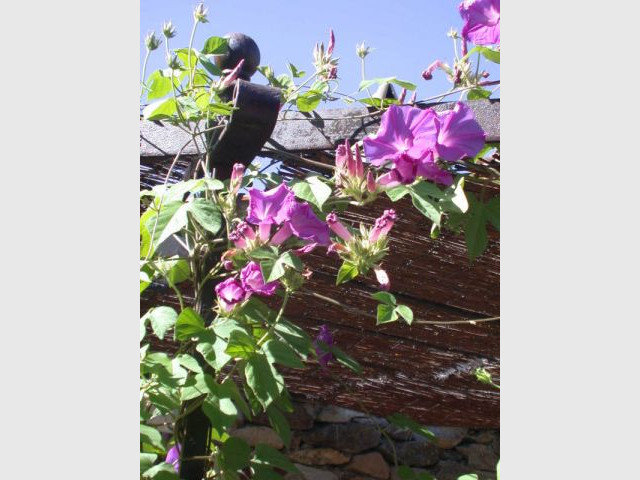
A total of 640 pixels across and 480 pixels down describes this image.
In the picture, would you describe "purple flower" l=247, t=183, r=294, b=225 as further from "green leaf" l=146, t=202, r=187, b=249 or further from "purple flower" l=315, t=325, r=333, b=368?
"purple flower" l=315, t=325, r=333, b=368

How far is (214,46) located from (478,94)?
1.49 feet

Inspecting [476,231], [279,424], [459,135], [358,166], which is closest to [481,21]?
[459,135]

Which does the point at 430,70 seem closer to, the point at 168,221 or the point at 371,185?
the point at 371,185

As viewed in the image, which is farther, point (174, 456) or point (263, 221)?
point (174, 456)

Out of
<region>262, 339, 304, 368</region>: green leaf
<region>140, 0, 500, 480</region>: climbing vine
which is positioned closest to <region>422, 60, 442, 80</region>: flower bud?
<region>140, 0, 500, 480</region>: climbing vine

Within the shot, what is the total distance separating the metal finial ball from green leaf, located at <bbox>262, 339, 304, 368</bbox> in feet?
1.68

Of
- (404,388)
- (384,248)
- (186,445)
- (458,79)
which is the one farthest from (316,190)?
(404,388)

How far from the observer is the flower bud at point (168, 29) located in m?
1.37

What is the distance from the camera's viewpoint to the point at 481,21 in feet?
A: 3.67

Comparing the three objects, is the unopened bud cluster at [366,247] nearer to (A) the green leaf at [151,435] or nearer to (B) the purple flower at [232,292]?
(B) the purple flower at [232,292]

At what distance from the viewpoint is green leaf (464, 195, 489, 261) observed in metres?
1.34

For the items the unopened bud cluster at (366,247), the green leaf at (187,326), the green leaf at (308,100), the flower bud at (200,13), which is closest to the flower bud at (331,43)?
the green leaf at (308,100)

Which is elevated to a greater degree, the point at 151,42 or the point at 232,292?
the point at 151,42

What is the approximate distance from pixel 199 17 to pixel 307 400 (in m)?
1.25
